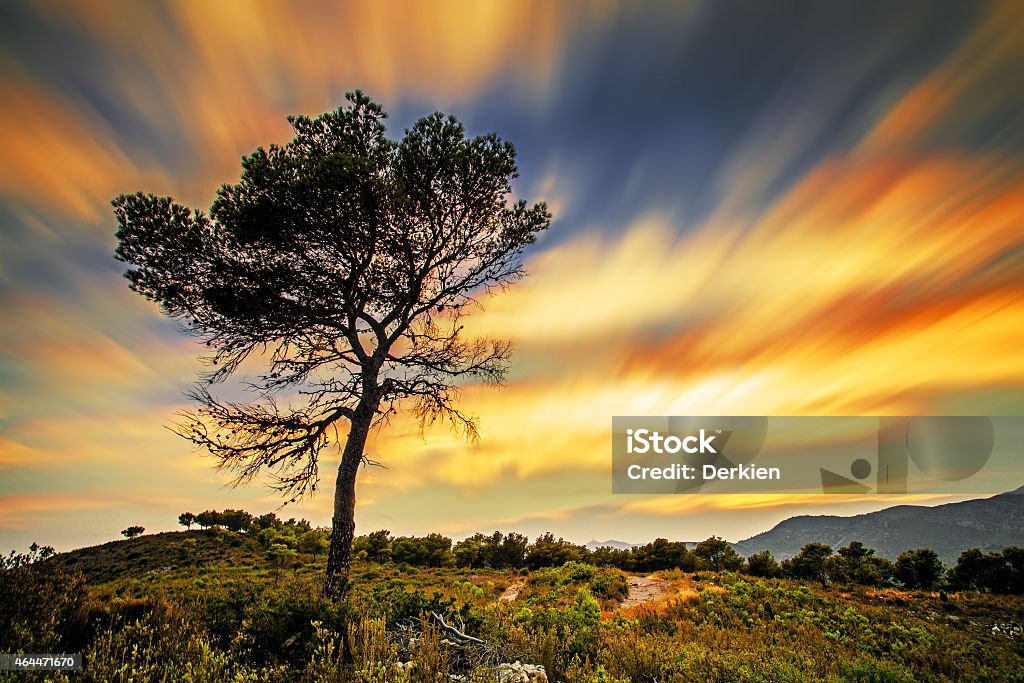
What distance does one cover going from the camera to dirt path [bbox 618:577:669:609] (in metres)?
14.6

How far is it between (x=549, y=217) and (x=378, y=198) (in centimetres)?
488

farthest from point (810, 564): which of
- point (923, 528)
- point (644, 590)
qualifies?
point (923, 528)

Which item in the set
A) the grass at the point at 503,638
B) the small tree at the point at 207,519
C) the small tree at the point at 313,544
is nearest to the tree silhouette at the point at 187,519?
the small tree at the point at 207,519

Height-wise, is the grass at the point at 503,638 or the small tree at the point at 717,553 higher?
the grass at the point at 503,638

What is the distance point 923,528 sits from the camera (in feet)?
213

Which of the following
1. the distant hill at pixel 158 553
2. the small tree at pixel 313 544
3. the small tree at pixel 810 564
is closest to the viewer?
the small tree at pixel 810 564

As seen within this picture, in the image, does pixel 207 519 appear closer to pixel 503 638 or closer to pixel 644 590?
pixel 644 590

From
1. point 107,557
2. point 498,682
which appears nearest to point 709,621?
point 498,682

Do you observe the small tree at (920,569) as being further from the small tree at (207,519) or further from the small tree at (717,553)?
the small tree at (207,519)

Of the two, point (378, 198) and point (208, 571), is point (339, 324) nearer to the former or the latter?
point (378, 198)

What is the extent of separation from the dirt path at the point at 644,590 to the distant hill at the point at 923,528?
96.8 feet

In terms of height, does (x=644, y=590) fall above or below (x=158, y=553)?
above

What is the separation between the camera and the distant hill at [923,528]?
53.1m

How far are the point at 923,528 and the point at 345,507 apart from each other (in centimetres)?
8766
